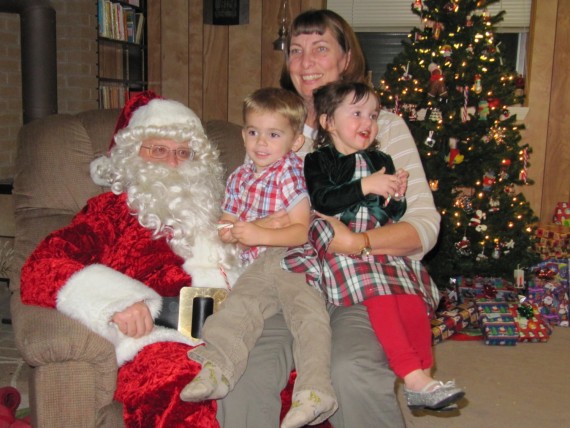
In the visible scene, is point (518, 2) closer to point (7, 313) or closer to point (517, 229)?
point (517, 229)

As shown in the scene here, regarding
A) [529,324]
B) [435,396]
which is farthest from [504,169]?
[435,396]

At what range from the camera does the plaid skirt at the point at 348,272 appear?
1685 mm

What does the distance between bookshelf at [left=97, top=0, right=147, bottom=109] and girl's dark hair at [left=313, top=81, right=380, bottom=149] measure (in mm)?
3285

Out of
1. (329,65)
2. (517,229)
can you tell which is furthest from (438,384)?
(517,229)

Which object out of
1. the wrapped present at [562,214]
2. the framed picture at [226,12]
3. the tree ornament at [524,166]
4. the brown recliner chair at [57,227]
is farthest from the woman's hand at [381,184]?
the framed picture at [226,12]

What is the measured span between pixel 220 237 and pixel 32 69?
2.41m

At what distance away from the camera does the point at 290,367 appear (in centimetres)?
172

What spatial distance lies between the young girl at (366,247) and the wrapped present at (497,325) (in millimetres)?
1827

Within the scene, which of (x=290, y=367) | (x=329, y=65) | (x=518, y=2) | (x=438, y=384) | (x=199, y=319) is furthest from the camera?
(x=518, y=2)

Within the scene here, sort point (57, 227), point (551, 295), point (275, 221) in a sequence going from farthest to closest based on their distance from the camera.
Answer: point (551, 295) → point (57, 227) → point (275, 221)

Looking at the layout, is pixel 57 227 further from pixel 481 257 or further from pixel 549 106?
pixel 549 106

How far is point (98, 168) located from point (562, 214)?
136 inches

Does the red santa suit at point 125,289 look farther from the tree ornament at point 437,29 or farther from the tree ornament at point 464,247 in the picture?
the tree ornament at point 437,29

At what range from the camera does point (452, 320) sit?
3.51m
